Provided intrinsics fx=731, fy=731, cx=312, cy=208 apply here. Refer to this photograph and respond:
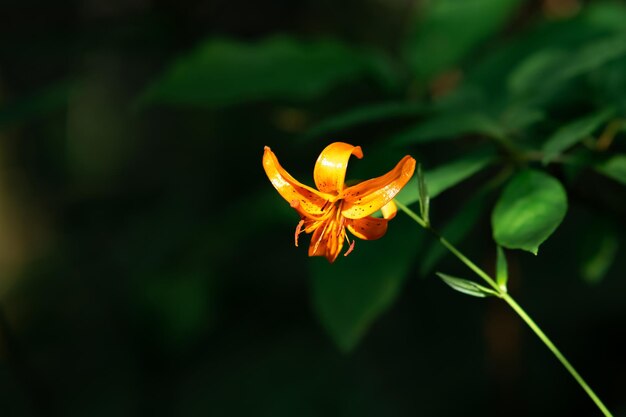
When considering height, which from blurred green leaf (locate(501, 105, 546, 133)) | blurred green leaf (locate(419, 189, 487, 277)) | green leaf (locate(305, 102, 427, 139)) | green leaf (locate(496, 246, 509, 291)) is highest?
green leaf (locate(305, 102, 427, 139))

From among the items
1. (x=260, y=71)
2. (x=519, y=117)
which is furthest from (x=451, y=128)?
(x=260, y=71)

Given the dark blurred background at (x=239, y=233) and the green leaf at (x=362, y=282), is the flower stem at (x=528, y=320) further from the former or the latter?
the dark blurred background at (x=239, y=233)

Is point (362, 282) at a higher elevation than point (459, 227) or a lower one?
lower

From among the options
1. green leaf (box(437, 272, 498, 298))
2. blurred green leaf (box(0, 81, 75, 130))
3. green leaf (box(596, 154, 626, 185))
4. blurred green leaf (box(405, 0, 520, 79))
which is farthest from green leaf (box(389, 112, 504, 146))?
blurred green leaf (box(0, 81, 75, 130))

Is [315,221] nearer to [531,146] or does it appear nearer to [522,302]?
[531,146]

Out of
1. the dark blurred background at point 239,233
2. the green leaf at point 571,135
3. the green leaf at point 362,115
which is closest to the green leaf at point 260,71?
the dark blurred background at point 239,233

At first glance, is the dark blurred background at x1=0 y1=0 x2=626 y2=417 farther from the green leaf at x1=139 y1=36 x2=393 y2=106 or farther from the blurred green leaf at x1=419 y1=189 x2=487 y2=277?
the blurred green leaf at x1=419 y1=189 x2=487 y2=277

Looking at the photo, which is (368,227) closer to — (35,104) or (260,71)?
(260,71)
